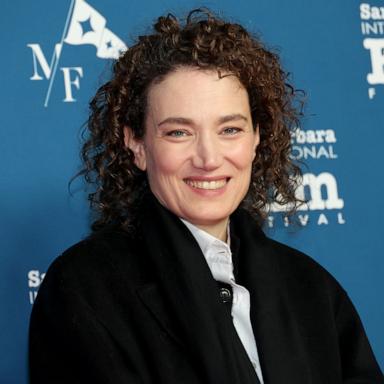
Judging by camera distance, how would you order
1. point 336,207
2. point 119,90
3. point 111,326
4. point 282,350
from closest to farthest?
point 111,326
point 282,350
point 119,90
point 336,207

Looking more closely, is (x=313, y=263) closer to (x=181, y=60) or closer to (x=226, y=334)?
(x=226, y=334)

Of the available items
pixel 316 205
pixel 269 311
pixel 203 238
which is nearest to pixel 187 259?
pixel 203 238

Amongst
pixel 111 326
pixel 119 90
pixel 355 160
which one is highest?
pixel 119 90

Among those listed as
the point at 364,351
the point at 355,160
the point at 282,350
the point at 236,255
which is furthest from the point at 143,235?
the point at 355,160

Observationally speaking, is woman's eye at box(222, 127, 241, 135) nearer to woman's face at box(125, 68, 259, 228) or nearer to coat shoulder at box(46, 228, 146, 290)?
woman's face at box(125, 68, 259, 228)

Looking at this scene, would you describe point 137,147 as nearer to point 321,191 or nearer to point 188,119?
point 188,119

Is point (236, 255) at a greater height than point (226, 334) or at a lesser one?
greater

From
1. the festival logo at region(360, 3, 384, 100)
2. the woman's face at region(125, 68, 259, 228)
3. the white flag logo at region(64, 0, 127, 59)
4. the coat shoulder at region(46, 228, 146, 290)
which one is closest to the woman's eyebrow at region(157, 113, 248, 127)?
the woman's face at region(125, 68, 259, 228)

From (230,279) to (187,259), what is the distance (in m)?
0.11

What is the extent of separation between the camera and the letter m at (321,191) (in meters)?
2.04

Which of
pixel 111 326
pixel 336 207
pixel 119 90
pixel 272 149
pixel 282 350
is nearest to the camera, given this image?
pixel 111 326

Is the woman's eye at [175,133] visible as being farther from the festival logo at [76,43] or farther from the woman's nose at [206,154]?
the festival logo at [76,43]

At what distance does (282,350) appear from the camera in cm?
156

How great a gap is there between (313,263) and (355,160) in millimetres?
388
